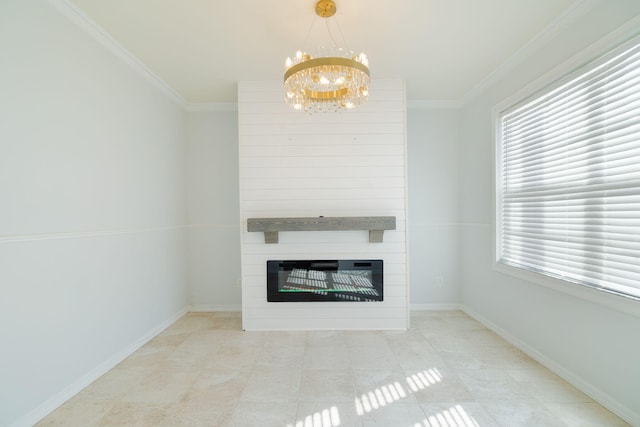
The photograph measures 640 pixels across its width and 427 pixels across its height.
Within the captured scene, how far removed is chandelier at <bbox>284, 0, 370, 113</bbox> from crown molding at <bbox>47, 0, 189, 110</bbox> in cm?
160

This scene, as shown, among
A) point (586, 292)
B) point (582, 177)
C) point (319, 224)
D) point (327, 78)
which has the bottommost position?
point (586, 292)

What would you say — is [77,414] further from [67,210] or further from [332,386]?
[332,386]

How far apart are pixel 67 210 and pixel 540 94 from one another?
3742 mm

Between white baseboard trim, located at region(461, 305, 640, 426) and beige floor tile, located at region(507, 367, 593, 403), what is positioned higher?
white baseboard trim, located at region(461, 305, 640, 426)

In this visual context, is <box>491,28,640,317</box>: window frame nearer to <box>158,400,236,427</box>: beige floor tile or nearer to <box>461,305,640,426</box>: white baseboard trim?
<box>461,305,640,426</box>: white baseboard trim

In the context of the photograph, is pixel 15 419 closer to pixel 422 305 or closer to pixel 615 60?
pixel 422 305

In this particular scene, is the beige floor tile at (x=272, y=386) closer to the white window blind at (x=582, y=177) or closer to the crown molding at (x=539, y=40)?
the white window blind at (x=582, y=177)

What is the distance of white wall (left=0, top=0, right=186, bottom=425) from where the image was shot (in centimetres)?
173

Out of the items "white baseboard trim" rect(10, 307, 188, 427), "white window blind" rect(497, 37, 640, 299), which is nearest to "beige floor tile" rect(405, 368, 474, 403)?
"white window blind" rect(497, 37, 640, 299)

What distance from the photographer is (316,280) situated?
3.26 meters

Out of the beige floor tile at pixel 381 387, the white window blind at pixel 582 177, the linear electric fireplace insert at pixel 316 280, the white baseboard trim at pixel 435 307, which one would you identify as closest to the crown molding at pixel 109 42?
the linear electric fireplace insert at pixel 316 280

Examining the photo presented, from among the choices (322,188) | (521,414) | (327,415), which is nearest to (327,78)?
(322,188)

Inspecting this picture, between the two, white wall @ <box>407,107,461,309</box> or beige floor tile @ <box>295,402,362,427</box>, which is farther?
white wall @ <box>407,107,461,309</box>

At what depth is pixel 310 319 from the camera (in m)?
3.27
